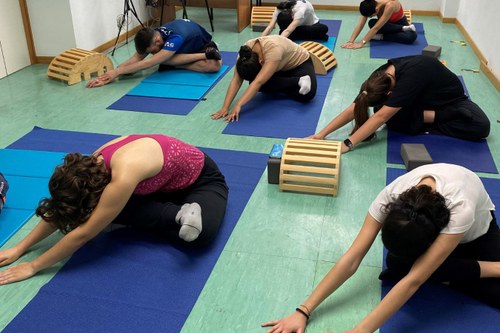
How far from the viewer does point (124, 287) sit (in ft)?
8.39

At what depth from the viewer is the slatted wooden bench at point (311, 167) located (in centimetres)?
332

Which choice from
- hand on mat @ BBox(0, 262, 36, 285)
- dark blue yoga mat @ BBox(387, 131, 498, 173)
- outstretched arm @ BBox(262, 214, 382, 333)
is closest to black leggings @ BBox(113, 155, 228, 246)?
hand on mat @ BBox(0, 262, 36, 285)

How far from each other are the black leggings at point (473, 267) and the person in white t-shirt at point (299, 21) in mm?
4818

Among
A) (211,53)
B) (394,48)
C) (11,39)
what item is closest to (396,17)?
(394,48)

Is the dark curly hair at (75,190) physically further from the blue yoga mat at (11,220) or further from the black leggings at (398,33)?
the black leggings at (398,33)

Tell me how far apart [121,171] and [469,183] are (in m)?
1.53

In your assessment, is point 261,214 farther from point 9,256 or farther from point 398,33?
point 398,33

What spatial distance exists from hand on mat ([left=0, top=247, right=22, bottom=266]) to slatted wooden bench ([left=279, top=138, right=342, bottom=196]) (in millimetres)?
1613

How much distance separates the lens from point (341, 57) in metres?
6.41

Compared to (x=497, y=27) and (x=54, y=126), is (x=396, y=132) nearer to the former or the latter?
(x=497, y=27)

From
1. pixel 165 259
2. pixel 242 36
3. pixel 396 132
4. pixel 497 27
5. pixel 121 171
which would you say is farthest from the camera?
pixel 242 36


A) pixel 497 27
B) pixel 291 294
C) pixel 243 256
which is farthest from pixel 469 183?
pixel 497 27

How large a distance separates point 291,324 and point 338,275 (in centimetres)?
29

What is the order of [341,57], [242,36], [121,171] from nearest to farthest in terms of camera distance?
[121,171]
[341,57]
[242,36]
